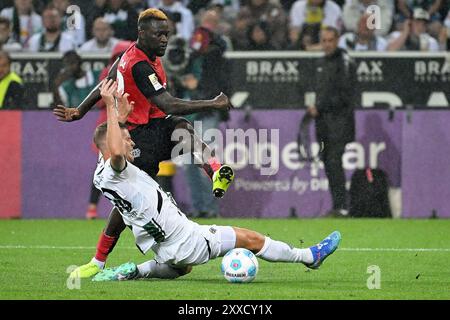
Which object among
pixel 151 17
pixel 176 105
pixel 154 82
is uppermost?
pixel 151 17

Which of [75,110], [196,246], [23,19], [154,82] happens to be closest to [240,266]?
[196,246]

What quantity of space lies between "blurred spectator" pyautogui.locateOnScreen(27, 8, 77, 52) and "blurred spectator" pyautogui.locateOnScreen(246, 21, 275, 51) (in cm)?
287

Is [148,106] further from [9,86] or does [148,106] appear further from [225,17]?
[225,17]

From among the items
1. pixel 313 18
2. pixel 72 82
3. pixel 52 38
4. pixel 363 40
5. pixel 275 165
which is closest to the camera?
pixel 275 165

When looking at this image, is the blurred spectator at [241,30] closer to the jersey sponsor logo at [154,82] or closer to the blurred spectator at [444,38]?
the blurred spectator at [444,38]

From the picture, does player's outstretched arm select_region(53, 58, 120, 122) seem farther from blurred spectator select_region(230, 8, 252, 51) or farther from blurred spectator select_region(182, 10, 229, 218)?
blurred spectator select_region(230, 8, 252, 51)

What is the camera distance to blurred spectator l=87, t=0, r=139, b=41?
1886 cm

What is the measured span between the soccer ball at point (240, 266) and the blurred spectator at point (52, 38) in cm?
976

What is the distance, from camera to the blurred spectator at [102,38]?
18516 mm

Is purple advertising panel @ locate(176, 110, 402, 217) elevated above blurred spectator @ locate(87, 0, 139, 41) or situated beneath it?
situated beneath

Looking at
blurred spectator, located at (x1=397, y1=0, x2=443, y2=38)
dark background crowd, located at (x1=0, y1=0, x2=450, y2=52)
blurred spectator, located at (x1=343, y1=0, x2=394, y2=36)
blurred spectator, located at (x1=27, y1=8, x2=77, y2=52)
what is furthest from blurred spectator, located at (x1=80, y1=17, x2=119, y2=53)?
blurred spectator, located at (x1=397, y1=0, x2=443, y2=38)

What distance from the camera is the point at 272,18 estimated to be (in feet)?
64.4

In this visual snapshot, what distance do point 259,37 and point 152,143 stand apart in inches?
341
